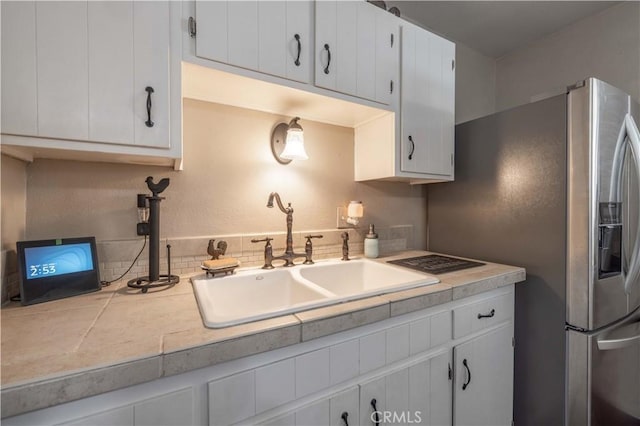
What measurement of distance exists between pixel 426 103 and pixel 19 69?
167cm

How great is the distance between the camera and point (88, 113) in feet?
2.69

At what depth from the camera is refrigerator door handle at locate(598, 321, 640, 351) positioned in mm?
1229

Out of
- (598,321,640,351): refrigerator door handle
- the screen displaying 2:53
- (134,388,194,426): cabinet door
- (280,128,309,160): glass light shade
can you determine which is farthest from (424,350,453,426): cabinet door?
the screen displaying 2:53

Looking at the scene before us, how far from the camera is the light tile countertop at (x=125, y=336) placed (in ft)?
1.71

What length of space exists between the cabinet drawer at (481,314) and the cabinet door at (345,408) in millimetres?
522

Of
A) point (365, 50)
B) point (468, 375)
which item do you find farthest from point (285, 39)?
point (468, 375)

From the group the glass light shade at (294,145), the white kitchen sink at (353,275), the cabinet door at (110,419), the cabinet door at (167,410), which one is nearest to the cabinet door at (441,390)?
the white kitchen sink at (353,275)

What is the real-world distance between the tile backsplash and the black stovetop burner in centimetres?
27

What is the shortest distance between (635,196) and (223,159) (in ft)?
6.79

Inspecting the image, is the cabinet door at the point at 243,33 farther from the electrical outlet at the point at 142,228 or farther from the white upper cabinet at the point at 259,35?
the electrical outlet at the point at 142,228

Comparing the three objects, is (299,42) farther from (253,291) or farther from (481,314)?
Result: (481,314)

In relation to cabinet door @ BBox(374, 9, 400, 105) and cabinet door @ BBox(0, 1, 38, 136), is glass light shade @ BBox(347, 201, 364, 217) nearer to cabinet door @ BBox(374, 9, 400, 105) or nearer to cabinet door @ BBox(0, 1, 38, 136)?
cabinet door @ BBox(374, 9, 400, 105)

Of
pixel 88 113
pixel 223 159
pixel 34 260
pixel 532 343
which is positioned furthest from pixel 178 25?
pixel 532 343

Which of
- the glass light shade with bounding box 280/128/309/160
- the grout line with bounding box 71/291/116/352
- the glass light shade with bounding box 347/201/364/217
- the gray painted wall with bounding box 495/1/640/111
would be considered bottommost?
the grout line with bounding box 71/291/116/352
